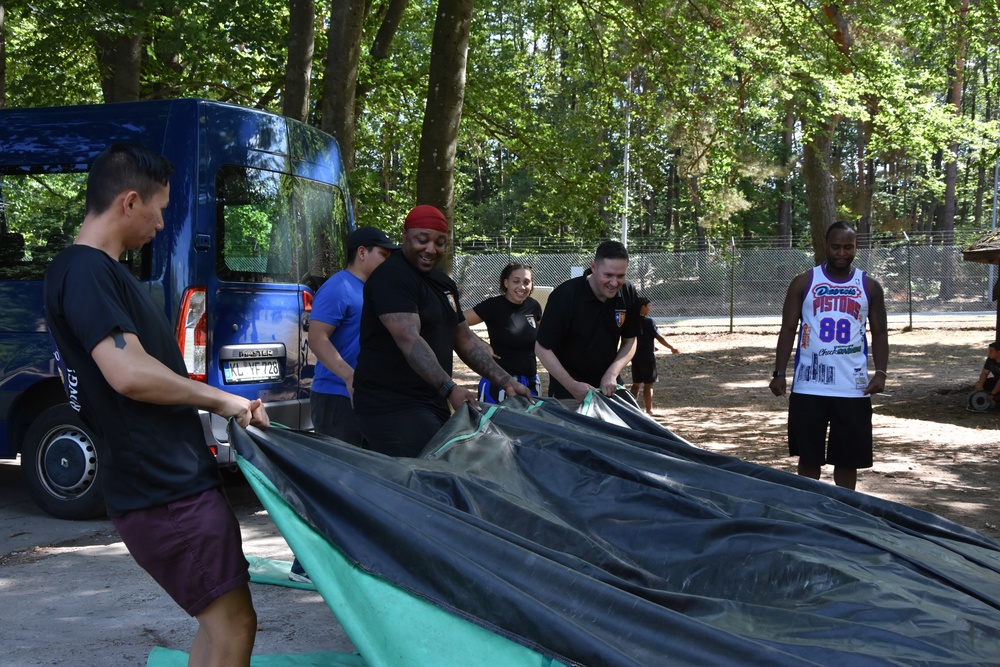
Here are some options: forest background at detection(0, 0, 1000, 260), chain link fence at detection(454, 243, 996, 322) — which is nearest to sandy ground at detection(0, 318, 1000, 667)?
forest background at detection(0, 0, 1000, 260)

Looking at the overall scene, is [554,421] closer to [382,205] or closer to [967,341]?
[382,205]

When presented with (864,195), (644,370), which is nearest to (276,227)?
(644,370)

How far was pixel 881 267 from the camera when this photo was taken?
3675cm

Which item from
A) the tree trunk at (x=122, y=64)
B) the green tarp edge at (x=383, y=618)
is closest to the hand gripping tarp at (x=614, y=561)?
the green tarp edge at (x=383, y=618)

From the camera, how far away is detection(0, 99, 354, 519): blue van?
682 centimetres

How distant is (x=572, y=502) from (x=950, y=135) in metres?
14.6

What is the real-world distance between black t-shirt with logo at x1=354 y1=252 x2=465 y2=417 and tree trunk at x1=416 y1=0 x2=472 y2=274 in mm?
5512

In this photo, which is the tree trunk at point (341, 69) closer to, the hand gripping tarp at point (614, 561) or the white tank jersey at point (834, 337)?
the white tank jersey at point (834, 337)

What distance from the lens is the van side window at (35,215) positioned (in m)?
7.52

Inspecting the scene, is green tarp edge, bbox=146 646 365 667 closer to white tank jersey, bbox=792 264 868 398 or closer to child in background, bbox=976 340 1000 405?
white tank jersey, bbox=792 264 868 398

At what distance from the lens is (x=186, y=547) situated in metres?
2.89

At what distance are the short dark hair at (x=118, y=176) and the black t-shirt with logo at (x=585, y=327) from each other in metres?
3.75

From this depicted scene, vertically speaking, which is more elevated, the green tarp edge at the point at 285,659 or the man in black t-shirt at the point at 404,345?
the man in black t-shirt at the point at 404,345

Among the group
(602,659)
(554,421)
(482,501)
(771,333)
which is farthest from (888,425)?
(771,333)
